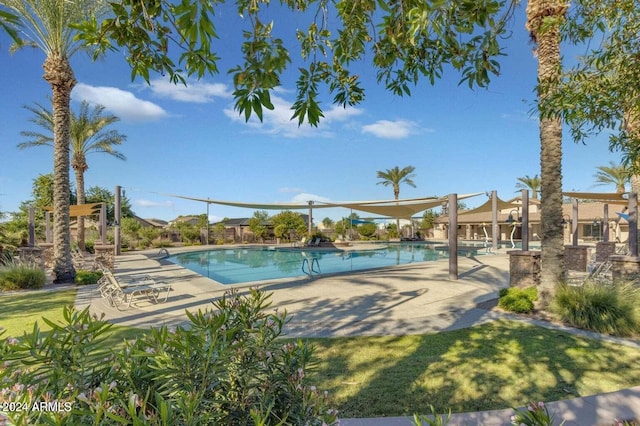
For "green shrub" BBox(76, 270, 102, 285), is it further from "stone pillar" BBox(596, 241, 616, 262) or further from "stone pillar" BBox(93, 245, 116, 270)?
"stone pillar" BBox(596, 241, 616, 262)

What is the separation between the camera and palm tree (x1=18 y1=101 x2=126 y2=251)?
1872 centimetres

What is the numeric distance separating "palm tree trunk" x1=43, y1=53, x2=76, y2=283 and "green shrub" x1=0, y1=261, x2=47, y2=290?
0.52 m

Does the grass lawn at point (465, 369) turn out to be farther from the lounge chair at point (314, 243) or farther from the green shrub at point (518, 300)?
the lounge chair at point (314, 243)

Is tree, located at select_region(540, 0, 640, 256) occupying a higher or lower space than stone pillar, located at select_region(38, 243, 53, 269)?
higher

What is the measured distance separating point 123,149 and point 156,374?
23.3 metres

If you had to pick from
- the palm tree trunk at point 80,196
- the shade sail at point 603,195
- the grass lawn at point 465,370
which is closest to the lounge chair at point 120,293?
the grass lawn at point 465,370

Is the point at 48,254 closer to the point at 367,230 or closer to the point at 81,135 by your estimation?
the point at 81,135

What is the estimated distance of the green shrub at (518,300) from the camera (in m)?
6.30

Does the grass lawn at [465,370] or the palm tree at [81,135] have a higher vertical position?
the palm tree at [81,135]

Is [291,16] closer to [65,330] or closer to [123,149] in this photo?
[65,330]

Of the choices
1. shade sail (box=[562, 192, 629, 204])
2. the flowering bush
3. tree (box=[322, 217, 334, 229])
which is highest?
shade sail (box=[562, 192, 629, 204])

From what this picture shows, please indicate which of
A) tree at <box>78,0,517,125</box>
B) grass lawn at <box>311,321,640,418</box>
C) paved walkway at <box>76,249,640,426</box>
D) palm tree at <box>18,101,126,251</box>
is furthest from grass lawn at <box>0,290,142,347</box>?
palm tree at <box>18,101,126,251</box>

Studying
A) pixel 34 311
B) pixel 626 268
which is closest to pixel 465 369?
pixel 626 268

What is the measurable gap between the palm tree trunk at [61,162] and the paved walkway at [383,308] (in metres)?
1.65
